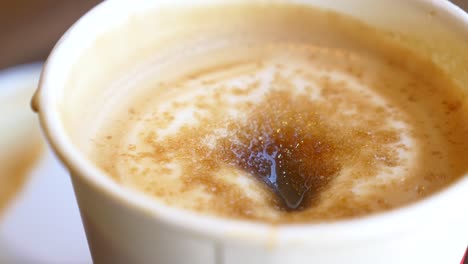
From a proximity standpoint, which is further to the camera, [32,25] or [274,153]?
[32,25]

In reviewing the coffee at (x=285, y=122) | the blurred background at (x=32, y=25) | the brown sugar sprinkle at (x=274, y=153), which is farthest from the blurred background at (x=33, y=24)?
the brown sugar sprinkle at (x=274, y=153)

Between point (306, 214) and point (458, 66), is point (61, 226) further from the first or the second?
point (458, 66)

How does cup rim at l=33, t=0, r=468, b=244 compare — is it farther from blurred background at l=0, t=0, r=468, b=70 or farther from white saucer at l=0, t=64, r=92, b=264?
blurred background at l=0, t=0, r=468, b=70

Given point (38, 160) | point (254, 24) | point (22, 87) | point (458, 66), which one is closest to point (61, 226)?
point (38, 160)

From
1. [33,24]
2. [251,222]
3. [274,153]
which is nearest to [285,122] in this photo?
[274,153]

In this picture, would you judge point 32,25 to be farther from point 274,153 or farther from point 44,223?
point 274,153

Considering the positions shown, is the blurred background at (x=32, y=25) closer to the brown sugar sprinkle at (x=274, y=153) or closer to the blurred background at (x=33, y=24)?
the blurred background at (x=33, y=24)
